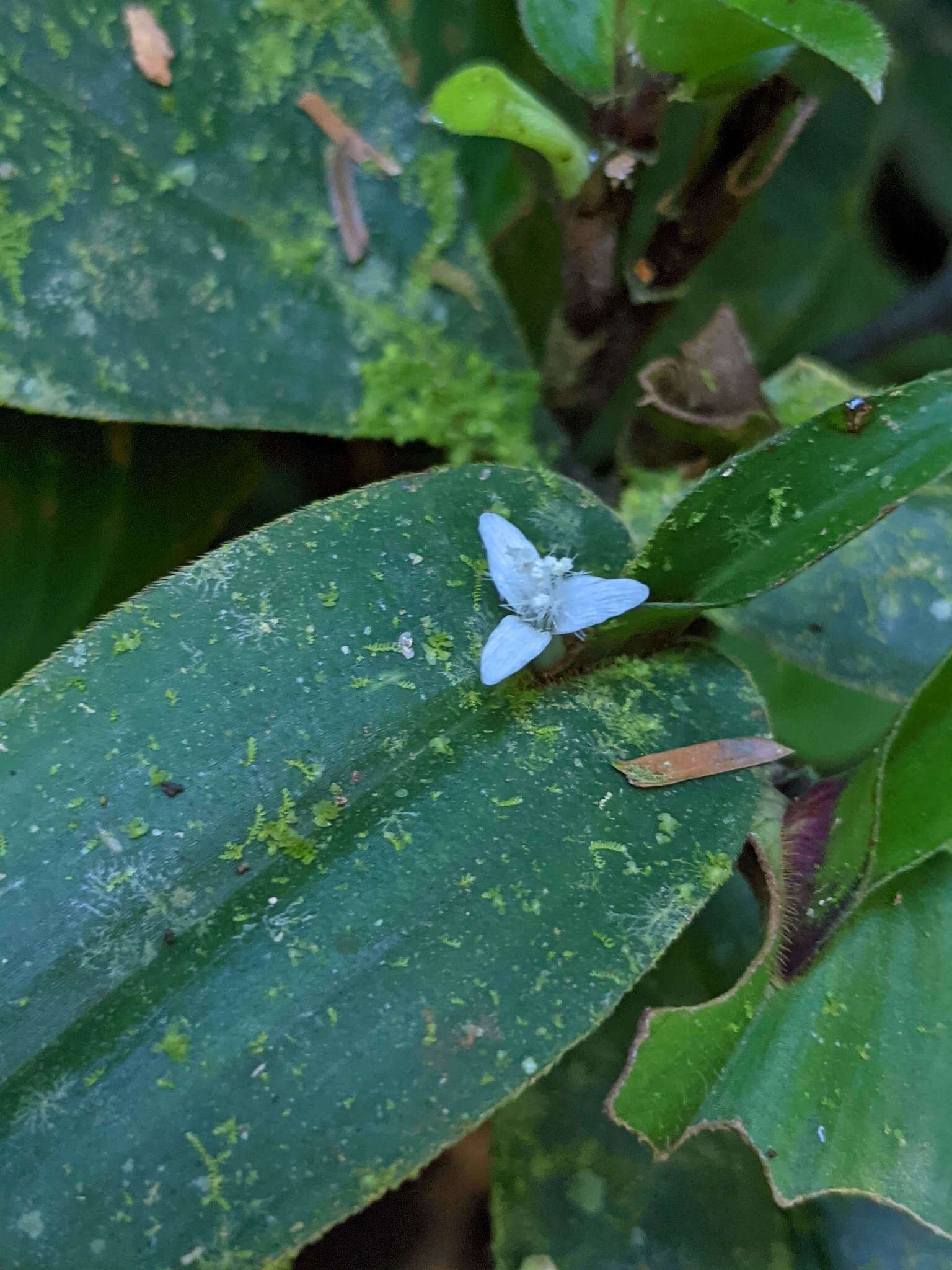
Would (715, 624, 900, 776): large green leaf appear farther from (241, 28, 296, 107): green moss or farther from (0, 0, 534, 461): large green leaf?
(241, 28, 296, 107): green moss

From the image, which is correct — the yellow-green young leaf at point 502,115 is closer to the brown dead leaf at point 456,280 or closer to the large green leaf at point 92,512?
the brown dead leaf at point 456,280

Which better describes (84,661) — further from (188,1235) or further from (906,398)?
(906,398)

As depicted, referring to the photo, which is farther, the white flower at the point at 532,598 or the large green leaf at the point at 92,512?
the large green leaf at the point at 92,512

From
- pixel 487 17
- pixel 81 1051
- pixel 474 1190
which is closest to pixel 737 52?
pixel 487 17

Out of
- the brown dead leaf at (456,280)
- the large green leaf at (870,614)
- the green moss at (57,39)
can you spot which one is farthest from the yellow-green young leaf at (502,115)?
the large green leaf at (870,614)

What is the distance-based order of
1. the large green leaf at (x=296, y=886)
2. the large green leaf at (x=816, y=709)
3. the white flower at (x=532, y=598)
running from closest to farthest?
the large green leaf at (x=296, y=886) < the white flower at (x=532, y=598) < the large green leaf at (x=816, y=709)
